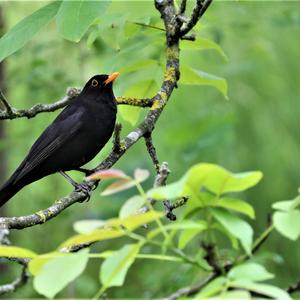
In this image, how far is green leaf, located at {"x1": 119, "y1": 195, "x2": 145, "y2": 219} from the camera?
4.48ft

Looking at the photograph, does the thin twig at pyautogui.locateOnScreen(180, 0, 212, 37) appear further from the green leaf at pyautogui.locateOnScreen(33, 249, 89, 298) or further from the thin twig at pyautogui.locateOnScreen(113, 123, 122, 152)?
the green leaf at pyautogui.locateOnScreen(33, 249, 89, 298)

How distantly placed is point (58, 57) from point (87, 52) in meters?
0.74

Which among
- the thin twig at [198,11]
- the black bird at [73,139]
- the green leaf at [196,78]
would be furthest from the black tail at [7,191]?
the thin twig at [198,11]

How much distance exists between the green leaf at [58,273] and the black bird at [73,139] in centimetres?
299

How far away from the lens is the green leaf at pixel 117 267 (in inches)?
51.0

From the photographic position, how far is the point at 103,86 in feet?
15.7

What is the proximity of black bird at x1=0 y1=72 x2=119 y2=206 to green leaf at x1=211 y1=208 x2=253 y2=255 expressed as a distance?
300cm

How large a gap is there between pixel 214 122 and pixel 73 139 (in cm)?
160

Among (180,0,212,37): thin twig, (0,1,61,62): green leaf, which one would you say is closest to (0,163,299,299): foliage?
(0,1,61,62): green leaf

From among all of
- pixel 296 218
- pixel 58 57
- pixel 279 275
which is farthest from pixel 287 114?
pixel 296 218

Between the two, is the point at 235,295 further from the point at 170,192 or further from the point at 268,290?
the point at 170,192

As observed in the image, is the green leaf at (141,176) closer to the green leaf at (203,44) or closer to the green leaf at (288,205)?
the green leaf at (288,205)

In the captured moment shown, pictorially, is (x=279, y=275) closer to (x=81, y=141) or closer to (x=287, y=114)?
(x=287, y=114)

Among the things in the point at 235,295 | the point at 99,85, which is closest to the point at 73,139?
the point at 99,85
